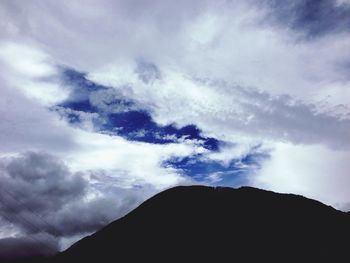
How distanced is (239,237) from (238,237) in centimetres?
51

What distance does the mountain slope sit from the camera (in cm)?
15450

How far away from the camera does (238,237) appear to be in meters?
172

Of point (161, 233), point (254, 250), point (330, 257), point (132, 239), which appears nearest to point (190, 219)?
point (161, 233)

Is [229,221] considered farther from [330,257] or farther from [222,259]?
[330,257]

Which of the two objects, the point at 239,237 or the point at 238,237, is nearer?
the point at 239,237

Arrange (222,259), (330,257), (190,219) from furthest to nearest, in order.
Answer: (190,219) < (222,259) < (330,257)

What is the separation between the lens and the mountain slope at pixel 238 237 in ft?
507

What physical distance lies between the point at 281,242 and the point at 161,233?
6505 centimetres

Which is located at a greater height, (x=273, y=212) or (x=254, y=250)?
(x=273, y=212)

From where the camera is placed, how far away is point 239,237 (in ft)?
563

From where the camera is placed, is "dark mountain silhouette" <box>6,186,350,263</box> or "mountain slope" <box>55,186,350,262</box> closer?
"dark mountain silhouette" <box>6,186,350,263</box>

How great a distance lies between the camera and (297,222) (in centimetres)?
17788

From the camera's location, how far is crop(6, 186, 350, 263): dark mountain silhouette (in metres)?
153

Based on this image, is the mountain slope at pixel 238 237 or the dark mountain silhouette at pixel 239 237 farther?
the mountain slope at pixel 238 237
